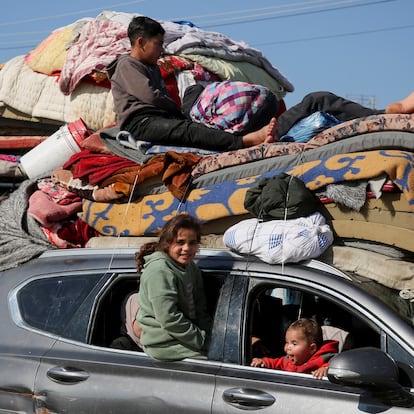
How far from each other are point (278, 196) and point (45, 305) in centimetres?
139

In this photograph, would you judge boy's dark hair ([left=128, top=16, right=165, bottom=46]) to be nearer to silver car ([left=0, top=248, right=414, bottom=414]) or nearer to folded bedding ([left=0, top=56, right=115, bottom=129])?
folded bedding ([left=0, top=56, right=115, bottom=129])

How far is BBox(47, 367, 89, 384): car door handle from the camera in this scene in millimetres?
4832

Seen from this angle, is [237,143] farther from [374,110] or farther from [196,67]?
[196,67]

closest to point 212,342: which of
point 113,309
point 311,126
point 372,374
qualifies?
point 113,309

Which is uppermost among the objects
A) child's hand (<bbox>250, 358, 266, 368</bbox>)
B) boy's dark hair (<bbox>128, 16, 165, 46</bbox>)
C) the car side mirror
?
boy's dark hair (<bbox>128, 16, 165, 46</bbox>)

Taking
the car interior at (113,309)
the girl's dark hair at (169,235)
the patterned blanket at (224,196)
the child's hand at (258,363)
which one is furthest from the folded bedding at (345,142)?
the child's hand at (258,363)

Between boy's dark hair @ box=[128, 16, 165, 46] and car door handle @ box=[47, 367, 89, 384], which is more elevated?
boy's dark hair @ box=[128, 16, 165, 46]

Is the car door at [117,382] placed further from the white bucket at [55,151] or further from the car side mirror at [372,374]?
the white bucket at [55,151]

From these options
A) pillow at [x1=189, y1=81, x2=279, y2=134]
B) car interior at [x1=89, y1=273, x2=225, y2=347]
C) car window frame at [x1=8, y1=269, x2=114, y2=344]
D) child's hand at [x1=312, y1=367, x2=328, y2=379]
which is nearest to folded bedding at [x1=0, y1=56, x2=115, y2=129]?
pillow at [x1=189, y1=81, x2=279, y2=134]

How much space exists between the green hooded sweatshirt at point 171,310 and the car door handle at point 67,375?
0.34 m

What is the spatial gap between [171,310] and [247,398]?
67 centimetres

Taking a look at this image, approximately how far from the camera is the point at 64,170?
21.8 feet

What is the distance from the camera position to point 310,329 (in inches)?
181

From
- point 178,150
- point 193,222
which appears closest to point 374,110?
point 178,150
